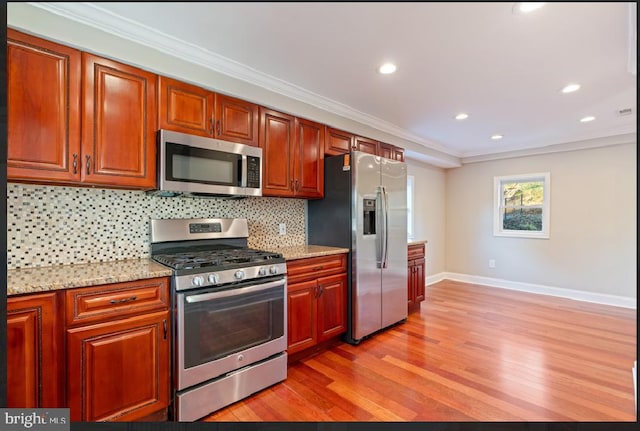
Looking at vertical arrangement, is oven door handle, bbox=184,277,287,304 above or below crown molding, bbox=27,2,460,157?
below

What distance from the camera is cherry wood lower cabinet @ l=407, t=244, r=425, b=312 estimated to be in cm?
377

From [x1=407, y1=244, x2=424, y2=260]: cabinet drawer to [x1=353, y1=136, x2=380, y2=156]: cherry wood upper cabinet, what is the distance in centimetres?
127

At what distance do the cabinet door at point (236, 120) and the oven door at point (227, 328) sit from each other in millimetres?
1144

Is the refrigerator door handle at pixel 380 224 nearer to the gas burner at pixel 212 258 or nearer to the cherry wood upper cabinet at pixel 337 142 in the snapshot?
the cherry wood upper cabinet at pixel 337 142

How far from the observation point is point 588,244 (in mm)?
4359

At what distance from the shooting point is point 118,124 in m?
1.86

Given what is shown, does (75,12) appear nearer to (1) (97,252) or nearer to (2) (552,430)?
(1) (97,252)

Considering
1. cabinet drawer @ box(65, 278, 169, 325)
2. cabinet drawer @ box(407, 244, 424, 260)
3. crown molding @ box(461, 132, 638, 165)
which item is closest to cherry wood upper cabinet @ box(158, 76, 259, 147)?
cabinet drawer @ box(65, 278, 169, 325)

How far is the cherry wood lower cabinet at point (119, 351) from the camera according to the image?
1516mm

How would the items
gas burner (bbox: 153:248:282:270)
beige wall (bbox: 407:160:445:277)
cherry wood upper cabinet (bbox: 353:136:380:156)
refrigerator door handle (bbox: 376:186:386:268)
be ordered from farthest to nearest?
beige wall (bbox: 407:160:445:277) → cherry wood upper cabinet (bbox: 353:136:380:156) → refrigerator door handle (bbox: 376:186:386:268) → gas burner (bbox: 153:248:282:270)

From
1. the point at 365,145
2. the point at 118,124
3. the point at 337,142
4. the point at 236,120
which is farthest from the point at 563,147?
the point at 118,124

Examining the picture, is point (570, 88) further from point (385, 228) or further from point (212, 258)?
point (212, 258)

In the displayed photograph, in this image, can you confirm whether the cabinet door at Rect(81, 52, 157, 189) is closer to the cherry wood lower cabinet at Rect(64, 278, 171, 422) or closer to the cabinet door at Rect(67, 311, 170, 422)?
the cherry wood lower cabinet at Rect(64, 278, 171, 422)

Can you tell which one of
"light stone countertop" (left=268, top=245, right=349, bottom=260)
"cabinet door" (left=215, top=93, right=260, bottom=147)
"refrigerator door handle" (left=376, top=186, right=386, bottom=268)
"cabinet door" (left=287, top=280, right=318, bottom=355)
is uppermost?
"cabinet door" (left=215, top=93, right=260, bottom=147)
